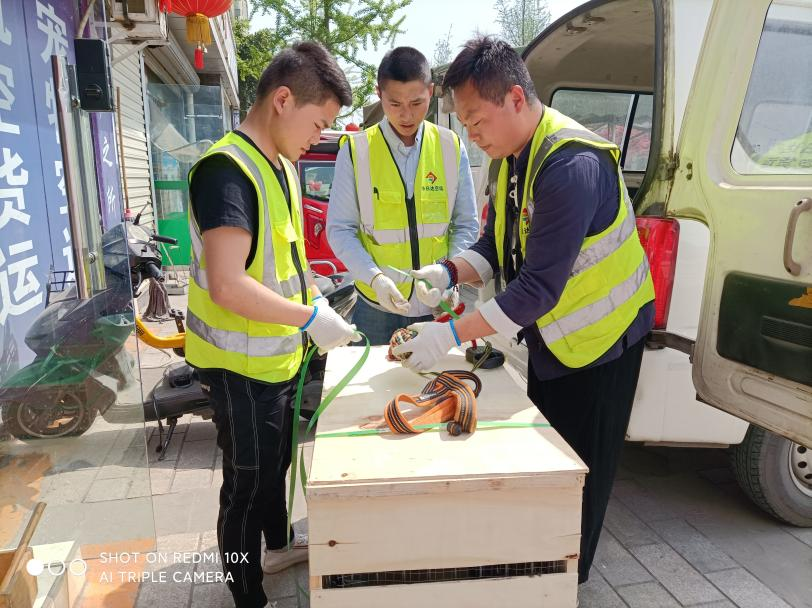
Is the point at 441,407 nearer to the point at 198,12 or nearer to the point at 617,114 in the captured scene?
the point at 617,114

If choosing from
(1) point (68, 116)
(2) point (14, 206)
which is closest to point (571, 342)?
(1) point (68, 116)

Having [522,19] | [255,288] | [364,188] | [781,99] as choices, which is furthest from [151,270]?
[522,19]

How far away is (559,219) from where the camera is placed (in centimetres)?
167

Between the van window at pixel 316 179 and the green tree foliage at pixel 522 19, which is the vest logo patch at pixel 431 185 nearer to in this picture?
the van window at pixel 316 179

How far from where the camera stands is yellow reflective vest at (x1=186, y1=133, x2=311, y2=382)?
5.71ft

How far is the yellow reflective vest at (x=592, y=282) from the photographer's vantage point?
1.80 m

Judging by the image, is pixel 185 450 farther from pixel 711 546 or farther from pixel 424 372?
pixel 711 546

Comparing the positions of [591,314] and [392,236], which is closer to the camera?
[591,314]

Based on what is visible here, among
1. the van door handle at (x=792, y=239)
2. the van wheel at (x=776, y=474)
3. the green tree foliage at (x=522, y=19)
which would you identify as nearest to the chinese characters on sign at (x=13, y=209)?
the van door handle at (x=792, y=239)

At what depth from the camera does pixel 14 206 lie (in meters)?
2.57

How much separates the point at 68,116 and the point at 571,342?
1991 millimetres

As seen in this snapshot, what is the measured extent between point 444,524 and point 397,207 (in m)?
1.54

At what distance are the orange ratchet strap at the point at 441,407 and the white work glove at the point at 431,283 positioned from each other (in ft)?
1.64

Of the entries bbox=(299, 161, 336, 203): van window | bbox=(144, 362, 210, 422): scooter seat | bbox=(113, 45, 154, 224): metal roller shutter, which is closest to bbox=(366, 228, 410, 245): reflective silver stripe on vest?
bbox=(144, 362, 210, 422): scooter seat
